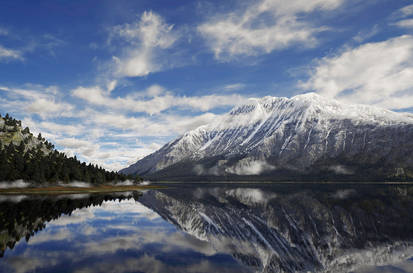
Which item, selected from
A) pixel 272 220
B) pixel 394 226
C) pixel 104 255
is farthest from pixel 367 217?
pixel 104 255

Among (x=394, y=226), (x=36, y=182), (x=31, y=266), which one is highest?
(x=36, y=182)

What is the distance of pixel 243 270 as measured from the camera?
2306 centimetres

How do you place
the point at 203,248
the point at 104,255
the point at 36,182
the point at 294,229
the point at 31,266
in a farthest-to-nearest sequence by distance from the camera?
the point at 36,182, the point at 294,229, the point at 203,248, the point at 104,255, the point at 31,266

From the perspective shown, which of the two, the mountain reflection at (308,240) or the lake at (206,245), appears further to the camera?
the mountain reflection at (308,240)

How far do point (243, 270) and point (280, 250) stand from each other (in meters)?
8.60

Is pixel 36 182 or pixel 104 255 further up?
pixel 36 182

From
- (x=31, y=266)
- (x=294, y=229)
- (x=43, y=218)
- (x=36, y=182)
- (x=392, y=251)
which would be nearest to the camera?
(x=31, y=266)

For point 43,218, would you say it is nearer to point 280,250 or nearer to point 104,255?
point 104,255

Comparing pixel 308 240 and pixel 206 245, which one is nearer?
pixel 206 245

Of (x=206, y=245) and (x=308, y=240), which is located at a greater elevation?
(x=206, y=245)

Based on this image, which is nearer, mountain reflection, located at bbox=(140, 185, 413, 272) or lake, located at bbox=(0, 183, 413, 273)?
lake, located at bbox=(0, 183, 413, 273)

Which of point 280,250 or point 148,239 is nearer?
point 280,250

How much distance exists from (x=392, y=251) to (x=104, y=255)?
1117 inches

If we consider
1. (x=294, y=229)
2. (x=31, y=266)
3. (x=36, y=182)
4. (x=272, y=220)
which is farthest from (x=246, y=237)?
(x=36, y=182)
